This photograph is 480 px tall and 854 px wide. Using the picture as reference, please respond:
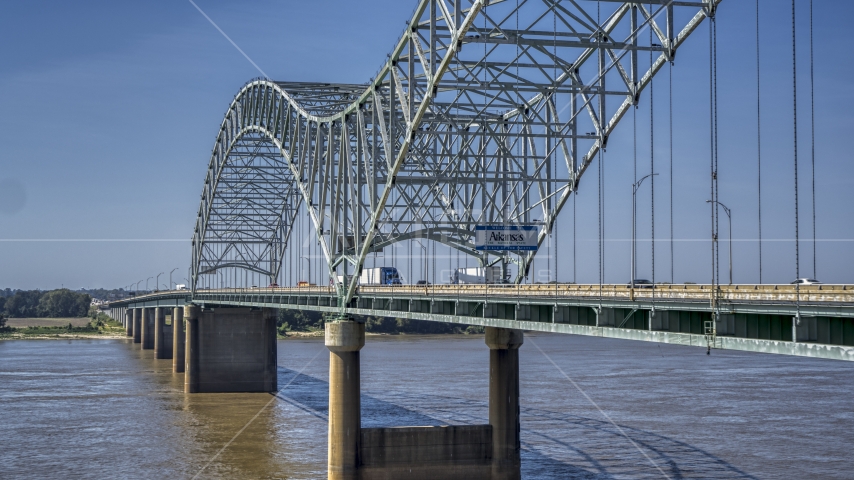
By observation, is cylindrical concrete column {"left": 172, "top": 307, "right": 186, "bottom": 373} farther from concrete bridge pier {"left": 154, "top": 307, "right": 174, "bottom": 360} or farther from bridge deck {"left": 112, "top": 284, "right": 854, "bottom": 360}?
bridge deck {"left": 112, "top": 284, "right": 854, "bottom": 360}

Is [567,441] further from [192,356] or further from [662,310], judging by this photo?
[192,356]

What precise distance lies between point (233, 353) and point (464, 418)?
39.1m

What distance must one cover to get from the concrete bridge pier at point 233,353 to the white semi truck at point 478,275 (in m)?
31.1

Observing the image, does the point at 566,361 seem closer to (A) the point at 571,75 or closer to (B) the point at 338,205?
(B) the point at 338,205

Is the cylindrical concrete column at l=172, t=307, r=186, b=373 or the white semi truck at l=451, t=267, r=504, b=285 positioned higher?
the white semi truck at l=451, t=267, r=504, b=285

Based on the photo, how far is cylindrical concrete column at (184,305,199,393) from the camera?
98.2m

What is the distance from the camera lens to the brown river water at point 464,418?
5516 centimetres

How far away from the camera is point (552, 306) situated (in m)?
40.5

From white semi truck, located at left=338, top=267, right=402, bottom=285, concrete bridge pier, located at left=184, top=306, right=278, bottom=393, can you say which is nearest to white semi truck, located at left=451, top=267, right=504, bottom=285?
white semi truck, located at left=338, top=267, right=402, bottom=285

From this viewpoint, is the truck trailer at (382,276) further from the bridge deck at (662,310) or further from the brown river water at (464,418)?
the bridge deck at (662,310)

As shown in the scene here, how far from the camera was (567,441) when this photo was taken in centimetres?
6084

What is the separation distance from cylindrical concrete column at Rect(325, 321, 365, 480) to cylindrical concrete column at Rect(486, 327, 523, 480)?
6.95m

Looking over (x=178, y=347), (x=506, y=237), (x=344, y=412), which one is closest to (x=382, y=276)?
(x=178, y=347)

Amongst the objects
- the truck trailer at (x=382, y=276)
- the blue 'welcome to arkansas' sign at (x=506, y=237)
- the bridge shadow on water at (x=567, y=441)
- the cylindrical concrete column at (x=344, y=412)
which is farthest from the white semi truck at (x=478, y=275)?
the truck trailer at (x=382, y=276)
